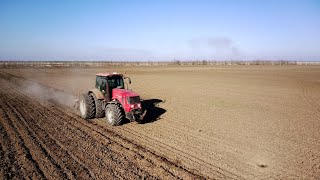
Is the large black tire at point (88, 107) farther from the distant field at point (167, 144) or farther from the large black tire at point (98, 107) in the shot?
the distant field at point (167, 144)

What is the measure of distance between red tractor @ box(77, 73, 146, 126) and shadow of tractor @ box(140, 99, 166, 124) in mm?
1270

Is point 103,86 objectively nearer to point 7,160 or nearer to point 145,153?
point 145,153

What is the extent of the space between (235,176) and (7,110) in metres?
11.8

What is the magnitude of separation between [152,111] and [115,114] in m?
4.06

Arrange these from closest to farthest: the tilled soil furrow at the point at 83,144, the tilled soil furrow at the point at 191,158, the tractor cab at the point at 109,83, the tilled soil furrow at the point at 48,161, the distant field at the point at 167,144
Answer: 1. the tilled soil furrow at the point at 48,161
2. the tilled soil furrow at the point at 191,158
3. the distant field at the point at 167,144
4. the tilled soil furrow at the point at 83,144
5. the tractor cab at the point at 109,83

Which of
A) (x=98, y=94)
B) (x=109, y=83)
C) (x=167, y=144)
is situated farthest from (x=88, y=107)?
(x=167, y=144)

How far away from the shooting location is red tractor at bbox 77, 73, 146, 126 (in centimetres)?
1119

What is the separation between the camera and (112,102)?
11.5 metres

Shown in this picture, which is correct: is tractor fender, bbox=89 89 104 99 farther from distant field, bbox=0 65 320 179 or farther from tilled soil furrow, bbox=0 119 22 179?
tilled soil furrow, bbox=0 119 22 179

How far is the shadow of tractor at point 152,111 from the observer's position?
1311 centimetres

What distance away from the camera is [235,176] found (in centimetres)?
736

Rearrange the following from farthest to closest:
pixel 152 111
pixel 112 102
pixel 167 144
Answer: pixel 152 111, pixel 112 102, pixel 167 144

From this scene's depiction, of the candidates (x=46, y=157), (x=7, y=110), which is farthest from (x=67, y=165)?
(x=7, y=110)

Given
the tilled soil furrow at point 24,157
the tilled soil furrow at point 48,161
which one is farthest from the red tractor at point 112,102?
the tilled soil furrow at point 24,157
